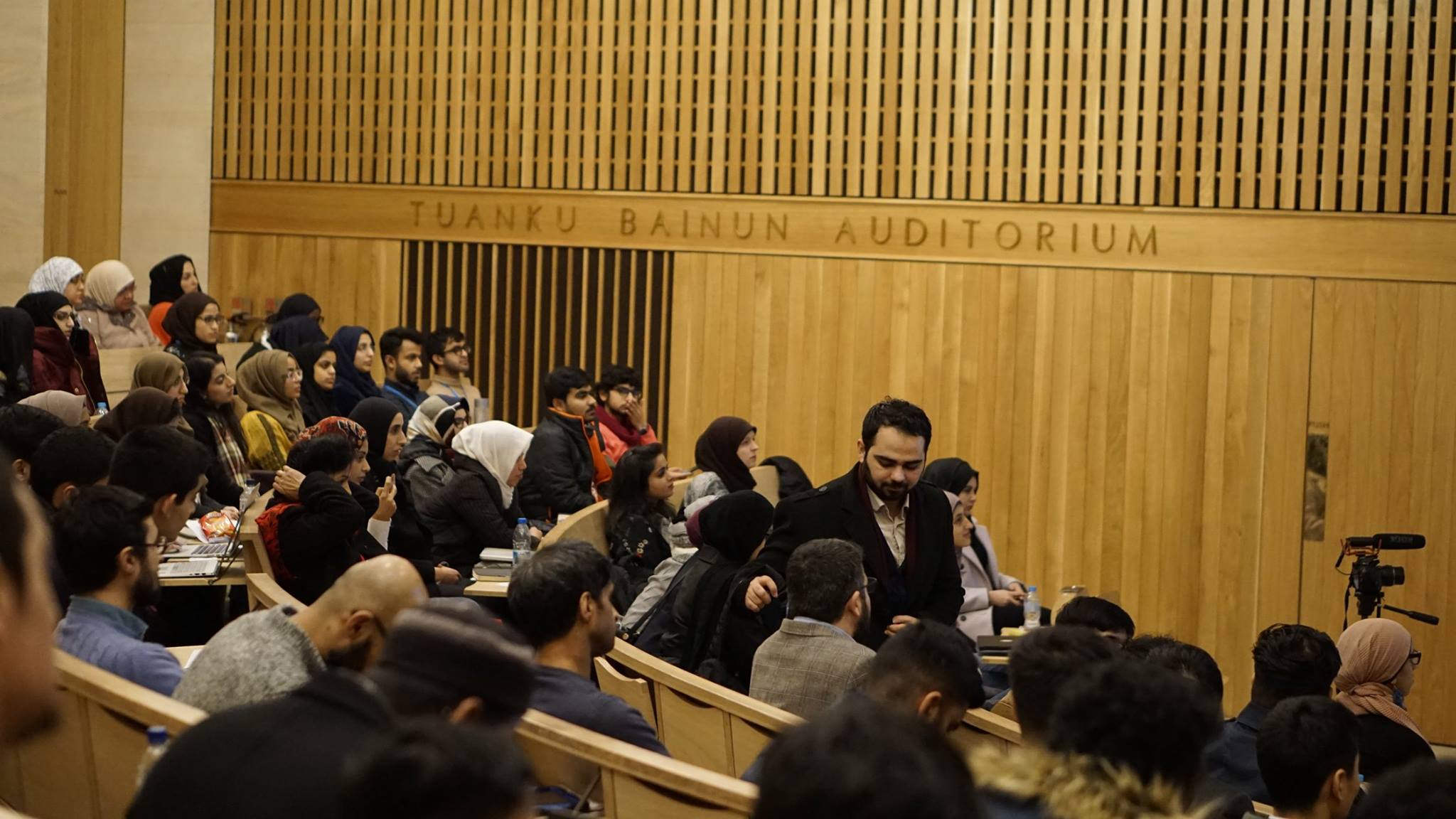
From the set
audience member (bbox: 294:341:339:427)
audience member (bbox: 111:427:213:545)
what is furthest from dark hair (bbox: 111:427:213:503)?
audience member (bbox: 294:341:339:427)

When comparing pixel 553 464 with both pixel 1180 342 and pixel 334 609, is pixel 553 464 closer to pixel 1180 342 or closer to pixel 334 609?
pixel 1180 342

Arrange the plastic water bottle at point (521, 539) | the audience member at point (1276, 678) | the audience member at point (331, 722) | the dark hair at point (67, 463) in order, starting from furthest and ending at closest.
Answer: the plastic water bottle at point (521, 539), the dark hair at point (67, 463), the audience member at point (1276, 678), the audience member at point (331, 722)

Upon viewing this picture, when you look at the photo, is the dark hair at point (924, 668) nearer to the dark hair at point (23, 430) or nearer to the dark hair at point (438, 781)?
the dark hair at point (438, 781)

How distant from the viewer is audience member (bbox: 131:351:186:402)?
743 centimetres

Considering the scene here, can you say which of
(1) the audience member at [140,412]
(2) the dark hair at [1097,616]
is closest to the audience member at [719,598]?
(2) the dark hair at [1097,616]

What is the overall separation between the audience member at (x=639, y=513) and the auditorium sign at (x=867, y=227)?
3.52m

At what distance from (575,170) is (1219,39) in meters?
4.28

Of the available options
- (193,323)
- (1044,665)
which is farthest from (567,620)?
(193,323)

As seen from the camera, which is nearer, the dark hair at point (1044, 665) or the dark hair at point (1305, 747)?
the dark hair at point (1044, 665)

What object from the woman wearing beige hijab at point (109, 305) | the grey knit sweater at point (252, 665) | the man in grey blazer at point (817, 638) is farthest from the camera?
the woman wearing beige hijab at point (109, 305)

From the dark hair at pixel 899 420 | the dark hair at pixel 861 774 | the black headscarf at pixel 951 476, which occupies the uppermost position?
the dark hair at pixel 899 420

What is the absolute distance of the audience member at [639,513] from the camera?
716 centimetres

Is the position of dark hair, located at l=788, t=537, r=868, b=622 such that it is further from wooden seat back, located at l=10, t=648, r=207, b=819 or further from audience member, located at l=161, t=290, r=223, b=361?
audience member, located at l=161, t=290, r=223, b=361

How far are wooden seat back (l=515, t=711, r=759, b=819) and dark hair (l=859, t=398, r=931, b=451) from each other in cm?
207
